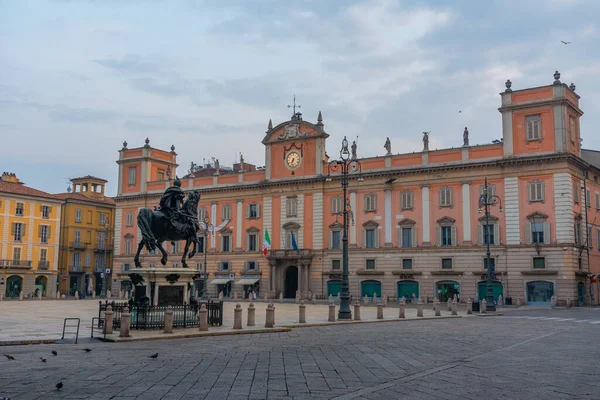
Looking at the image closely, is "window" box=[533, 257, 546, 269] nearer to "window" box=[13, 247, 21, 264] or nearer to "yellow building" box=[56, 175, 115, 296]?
"yellow building" box=[56, 175, 115, 296]

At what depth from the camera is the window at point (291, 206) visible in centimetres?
5800

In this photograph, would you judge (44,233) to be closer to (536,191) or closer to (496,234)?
(496,234)

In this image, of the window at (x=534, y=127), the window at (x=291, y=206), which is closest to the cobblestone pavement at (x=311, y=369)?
the window at (x=534, y=127)

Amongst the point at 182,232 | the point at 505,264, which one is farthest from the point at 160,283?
the point at 505,264

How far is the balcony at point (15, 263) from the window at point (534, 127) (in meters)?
50.7

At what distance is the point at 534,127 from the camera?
46.9 metres

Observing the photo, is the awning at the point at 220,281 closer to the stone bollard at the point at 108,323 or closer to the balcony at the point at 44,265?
the balcony at the point at 44,265

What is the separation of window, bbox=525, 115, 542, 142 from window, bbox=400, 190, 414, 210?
10.4 metres

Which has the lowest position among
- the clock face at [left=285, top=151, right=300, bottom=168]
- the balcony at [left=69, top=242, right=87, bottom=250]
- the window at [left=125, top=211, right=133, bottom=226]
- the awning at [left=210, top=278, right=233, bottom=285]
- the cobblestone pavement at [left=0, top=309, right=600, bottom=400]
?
the cobblestone pavement at [left=0, top=309, right=600, bottom=400]

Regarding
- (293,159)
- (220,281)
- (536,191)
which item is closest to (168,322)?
(536,191)

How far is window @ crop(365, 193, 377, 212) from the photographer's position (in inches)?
2130

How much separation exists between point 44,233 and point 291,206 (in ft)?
96.2

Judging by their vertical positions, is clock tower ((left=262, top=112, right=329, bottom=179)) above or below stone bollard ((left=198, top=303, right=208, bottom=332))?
above

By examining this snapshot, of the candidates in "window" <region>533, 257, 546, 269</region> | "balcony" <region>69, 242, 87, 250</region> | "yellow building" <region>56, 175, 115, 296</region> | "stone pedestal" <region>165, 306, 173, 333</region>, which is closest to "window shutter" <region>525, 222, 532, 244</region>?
"window" <region>533, 257, 546, 269</region>
